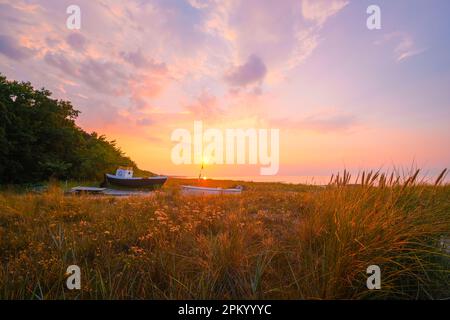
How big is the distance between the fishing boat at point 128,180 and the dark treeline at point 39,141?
224 centimetres

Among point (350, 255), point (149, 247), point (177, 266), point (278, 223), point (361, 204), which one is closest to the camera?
point (350, 255)

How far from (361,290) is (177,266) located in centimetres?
177

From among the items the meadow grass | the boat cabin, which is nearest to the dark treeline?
the boat cabin

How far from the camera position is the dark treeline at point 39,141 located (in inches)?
587

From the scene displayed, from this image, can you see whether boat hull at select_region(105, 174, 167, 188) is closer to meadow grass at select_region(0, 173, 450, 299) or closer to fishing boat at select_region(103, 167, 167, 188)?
fishing boat at select_region(103, 167, 167, 188)

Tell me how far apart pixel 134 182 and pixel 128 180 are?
17.4 inches

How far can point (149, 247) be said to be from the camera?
376 cm

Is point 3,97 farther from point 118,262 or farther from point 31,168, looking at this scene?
point 118,262

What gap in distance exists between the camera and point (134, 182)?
17797 mm

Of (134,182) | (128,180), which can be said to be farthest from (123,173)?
(134,182)

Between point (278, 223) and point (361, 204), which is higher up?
point (361, 204)

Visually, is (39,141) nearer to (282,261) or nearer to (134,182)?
(134,182)
